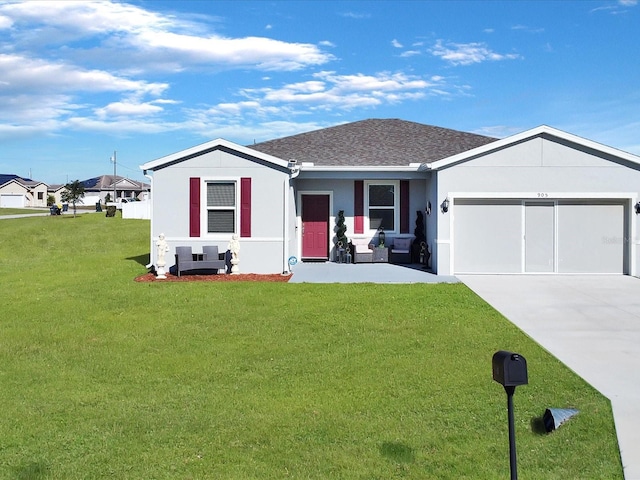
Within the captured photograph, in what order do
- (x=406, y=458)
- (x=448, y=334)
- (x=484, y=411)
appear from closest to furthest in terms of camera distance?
(x=406, y=458)
(x=484, y=411)
(x=448, y=334)

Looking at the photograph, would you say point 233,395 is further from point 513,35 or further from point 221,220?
point 513,35

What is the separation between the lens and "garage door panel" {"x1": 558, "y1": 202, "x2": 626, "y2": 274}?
16141mm

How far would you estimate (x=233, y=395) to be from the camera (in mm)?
6461

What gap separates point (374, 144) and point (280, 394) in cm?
1645

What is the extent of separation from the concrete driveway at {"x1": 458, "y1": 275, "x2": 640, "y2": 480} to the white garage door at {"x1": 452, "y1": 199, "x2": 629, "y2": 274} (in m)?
0.48

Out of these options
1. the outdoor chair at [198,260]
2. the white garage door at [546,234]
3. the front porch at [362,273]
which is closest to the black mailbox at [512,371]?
the front porch at [362,273]

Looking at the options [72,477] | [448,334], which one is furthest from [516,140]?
[72,477]

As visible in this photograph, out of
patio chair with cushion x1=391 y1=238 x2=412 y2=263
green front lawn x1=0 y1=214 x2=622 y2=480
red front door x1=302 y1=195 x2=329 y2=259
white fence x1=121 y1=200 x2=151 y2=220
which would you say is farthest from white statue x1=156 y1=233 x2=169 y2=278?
white fence x1=121 y1=200 x2=151 y2=220

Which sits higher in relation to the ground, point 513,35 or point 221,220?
point 513,35

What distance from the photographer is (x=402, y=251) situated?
61.7 feet

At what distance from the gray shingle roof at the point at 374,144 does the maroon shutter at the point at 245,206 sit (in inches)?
146

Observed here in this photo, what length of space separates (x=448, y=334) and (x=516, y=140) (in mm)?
8308

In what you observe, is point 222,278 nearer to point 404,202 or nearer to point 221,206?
point 221,206

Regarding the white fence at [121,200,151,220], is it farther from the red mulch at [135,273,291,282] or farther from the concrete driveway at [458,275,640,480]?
the concrete driveway at [458,275,640,480]
